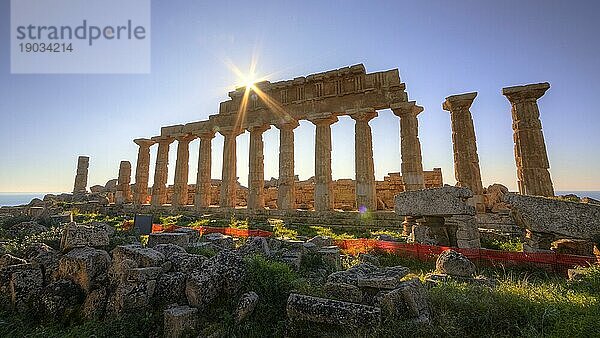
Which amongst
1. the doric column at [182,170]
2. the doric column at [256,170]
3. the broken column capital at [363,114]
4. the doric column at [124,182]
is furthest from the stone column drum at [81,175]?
the broken column capital at [363,114]

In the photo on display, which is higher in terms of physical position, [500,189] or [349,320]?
[500,189]

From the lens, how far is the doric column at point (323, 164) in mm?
17266

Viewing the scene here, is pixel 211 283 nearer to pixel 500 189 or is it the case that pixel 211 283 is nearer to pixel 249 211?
pixel 249 211

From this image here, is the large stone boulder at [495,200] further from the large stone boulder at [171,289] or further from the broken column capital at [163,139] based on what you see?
the broken column capital at [163,139]

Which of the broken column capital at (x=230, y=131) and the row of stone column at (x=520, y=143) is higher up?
the broken column capital at (x=230, y=131)

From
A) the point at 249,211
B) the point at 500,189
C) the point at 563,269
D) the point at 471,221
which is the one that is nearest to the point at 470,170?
the point at 500,189

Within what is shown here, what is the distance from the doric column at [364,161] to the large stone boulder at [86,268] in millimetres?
12788

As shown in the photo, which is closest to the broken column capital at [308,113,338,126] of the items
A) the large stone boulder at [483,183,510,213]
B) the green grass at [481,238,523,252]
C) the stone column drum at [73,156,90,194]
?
the large stone boulder at [483,183,510,213]

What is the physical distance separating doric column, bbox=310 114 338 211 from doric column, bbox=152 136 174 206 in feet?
43.0

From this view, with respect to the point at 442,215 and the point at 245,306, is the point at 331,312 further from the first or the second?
the point at 442,215

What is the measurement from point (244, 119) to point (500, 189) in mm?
16875

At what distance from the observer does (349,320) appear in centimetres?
353

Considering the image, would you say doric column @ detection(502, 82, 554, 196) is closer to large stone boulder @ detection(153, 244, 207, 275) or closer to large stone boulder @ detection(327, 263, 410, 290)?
large stone boulder @ detection(327, 263, 410, 290)

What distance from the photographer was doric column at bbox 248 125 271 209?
1962cm
